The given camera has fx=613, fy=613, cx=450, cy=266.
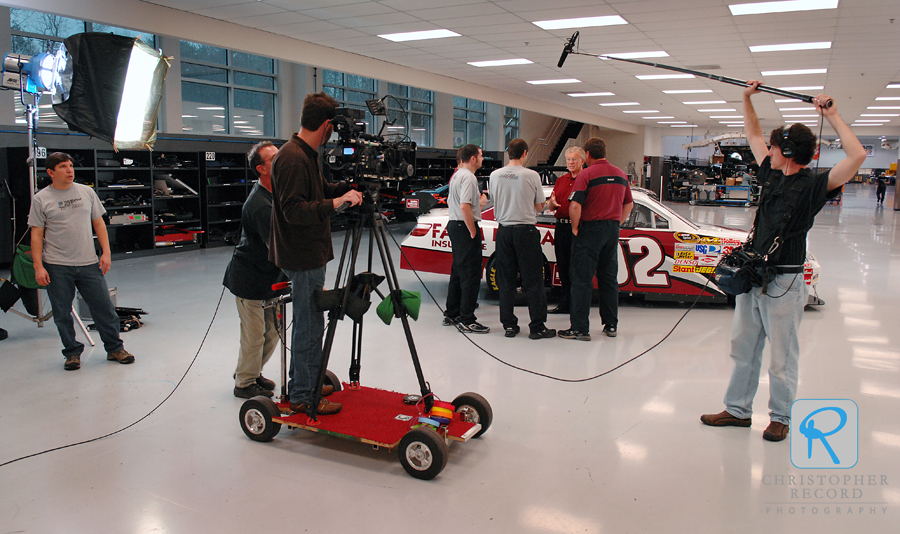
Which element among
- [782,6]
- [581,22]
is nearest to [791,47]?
[782,6]

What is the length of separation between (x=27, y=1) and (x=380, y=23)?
13.2 ft

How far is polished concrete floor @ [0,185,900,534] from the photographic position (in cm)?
257

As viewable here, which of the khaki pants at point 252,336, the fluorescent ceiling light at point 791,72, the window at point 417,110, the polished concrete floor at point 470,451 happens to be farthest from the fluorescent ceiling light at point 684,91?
the khaki pants at point 252,336

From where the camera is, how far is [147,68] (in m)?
5.82

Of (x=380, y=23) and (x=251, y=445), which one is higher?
(x=380, y=23)

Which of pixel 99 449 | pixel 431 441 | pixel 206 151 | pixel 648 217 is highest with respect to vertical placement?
pixel 206 151

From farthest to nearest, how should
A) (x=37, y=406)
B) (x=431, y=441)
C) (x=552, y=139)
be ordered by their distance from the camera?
1. (x=552, y=139)
2. (x=37, y=406)
3. (x=431, y=441)

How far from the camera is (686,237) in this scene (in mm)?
6168

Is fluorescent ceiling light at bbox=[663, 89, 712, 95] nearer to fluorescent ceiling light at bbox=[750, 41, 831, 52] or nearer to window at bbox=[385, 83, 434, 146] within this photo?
fluorescent ceiling light at bbox=[750, 41, 831, 52]

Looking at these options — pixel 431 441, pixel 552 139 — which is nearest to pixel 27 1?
pixel 431 441

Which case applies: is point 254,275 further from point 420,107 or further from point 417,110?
point 420,107

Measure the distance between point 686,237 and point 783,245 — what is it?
3027 mm

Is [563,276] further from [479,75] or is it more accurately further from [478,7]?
[479,75]

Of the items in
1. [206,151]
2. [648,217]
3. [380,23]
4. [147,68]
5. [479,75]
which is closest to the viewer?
[147,68]
